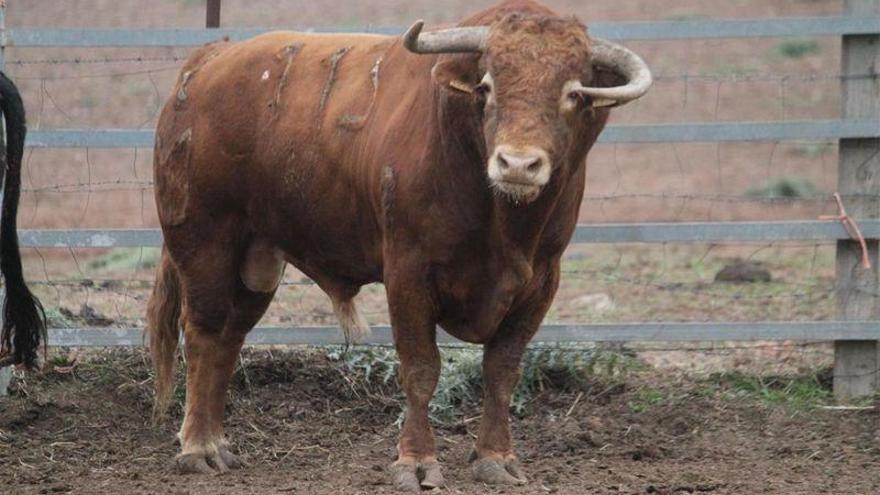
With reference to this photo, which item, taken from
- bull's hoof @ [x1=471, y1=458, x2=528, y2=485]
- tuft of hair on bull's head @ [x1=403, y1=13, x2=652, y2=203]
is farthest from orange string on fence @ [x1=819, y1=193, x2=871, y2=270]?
Result: bull's hoof @ [x1=471, y1=458, x2=528, y2=485]

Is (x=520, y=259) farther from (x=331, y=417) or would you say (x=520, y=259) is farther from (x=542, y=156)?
(x=331, y=417)

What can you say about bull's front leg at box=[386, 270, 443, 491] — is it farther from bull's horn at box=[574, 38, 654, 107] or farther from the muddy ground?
bull's horn at box=[574, 38, 654, 107]

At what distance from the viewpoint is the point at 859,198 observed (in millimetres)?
8445

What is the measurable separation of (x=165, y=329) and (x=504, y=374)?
6.19 feet

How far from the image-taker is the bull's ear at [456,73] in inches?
249

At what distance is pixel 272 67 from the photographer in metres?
7.50

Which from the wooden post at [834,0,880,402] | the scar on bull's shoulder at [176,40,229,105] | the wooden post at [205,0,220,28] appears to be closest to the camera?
the scar on bull's shoulder at [176,40,229,105]

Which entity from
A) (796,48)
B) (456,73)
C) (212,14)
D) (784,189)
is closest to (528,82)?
(456,73)

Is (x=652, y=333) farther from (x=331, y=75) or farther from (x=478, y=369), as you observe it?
(x=331, y=75)

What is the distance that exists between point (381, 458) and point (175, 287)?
4.35 ft

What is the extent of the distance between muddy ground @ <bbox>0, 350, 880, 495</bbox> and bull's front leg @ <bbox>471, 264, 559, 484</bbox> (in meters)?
0.14

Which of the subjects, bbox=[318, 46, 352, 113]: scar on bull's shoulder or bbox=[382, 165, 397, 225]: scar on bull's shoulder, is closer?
bbox=[382, 165, 397, 225]: scar on bull's shoulder

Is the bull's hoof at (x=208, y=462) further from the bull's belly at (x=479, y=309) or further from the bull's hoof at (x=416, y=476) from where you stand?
the bull's belly at (x=479, y=309)

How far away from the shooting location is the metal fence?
8.30 metres
